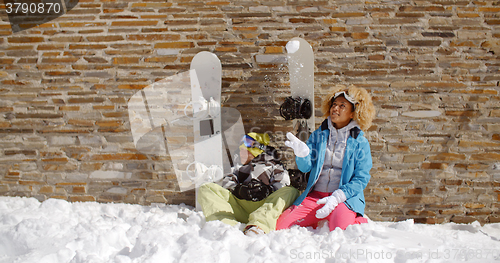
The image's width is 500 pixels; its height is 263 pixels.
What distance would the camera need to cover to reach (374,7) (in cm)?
258

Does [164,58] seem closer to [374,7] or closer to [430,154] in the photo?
[374,7]

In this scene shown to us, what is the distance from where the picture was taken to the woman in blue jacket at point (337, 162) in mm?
2004

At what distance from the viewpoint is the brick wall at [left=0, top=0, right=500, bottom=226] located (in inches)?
101

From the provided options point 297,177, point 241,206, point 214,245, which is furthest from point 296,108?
point 214,245

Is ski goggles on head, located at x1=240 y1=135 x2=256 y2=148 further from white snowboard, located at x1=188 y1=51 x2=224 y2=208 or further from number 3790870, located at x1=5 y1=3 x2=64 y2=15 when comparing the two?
number 3790870, located at x1=5 y1=3 x2=64 y2=15

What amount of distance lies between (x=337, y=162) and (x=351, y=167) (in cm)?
11

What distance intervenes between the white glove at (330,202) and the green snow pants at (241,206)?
27 cm

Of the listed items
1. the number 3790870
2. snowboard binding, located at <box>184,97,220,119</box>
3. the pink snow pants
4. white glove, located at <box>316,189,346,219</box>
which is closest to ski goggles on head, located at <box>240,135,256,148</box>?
snowboard binding, located at <box>184,97,220,119</box>

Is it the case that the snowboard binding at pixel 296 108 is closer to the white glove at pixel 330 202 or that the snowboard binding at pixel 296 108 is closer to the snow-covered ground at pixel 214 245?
the white glove at pixel 330 202

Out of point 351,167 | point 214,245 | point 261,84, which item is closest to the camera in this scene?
point 214,245

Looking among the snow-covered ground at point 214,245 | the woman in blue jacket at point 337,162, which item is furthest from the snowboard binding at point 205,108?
the snow-covered ground at point 214,245

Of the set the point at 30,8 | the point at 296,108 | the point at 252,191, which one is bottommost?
the point at 252,191

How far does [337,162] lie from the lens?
2123 mm

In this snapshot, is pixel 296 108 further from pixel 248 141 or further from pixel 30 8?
pixel 30 8
